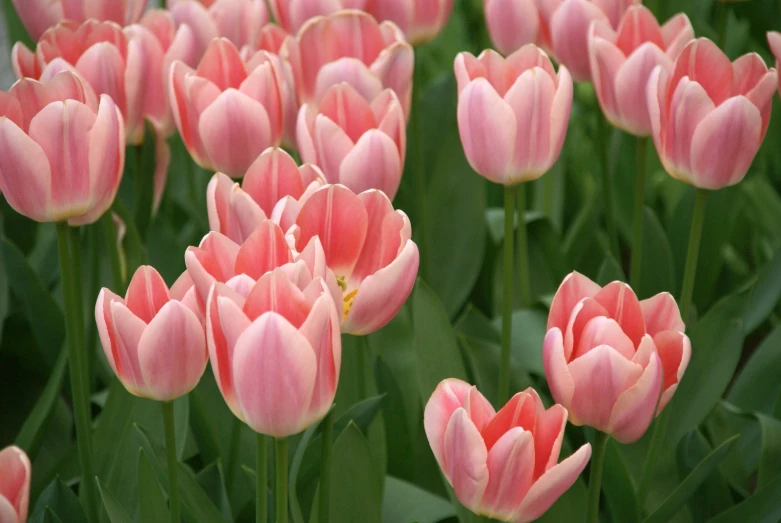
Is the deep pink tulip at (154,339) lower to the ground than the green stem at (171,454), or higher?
higher

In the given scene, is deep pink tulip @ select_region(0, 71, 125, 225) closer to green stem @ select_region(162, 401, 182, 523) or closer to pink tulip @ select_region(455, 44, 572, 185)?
green stem @ select_region(162, 401, 182, 523)

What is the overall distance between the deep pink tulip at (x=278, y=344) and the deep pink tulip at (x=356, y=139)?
30 cm

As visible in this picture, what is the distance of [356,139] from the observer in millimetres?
915

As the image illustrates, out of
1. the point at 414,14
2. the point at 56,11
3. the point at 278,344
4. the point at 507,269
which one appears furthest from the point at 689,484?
the point at 56,11

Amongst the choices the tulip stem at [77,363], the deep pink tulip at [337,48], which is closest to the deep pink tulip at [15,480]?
the tulip stem at [77,363]

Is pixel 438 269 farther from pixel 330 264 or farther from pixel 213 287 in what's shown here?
pixel 213 287

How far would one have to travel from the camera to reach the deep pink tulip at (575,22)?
3.53 feet

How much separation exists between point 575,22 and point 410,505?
1.83ft

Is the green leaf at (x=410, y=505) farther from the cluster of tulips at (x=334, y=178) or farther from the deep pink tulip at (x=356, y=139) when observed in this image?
the deep pink tulip at (x=356, y=139)

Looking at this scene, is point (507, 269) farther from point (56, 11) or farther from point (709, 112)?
point (56, 11)

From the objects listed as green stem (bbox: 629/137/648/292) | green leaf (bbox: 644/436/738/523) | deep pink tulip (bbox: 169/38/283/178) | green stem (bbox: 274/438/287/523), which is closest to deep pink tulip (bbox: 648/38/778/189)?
green stem (bbox: 629/137/648/292)

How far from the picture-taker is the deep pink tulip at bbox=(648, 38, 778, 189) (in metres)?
0.84

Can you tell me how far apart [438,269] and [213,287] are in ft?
2.63

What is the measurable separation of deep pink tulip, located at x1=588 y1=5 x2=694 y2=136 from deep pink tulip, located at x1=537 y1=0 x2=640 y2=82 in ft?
0.11
